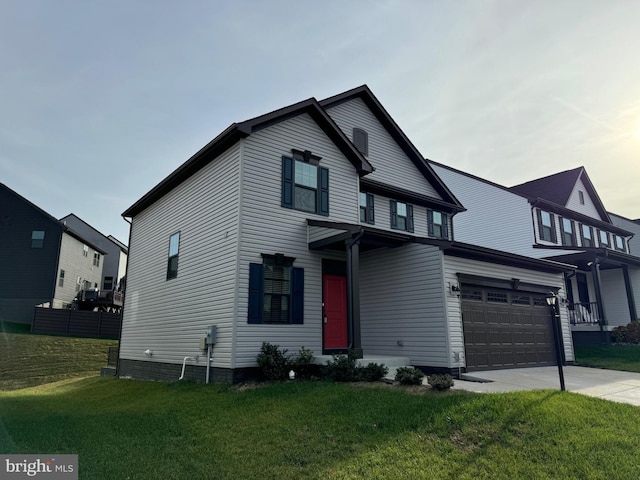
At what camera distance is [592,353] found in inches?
643

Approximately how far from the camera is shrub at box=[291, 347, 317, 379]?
10.1 meters

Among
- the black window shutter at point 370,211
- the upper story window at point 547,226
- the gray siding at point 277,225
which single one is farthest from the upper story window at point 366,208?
the upper story window at point 547,226

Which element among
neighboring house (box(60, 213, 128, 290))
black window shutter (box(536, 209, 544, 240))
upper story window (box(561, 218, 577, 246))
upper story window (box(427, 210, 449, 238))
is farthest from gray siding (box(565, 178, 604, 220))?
neighboring house (box(60, 213, 128, 290))

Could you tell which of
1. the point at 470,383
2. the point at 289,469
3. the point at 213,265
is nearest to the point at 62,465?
the point at 289,469

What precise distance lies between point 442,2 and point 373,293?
25.6ft

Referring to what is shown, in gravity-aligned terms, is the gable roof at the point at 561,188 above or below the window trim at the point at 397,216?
above

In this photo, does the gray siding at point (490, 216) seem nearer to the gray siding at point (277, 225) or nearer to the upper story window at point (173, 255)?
the gray siding at point (277, 225)

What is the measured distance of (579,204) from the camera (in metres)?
26.1

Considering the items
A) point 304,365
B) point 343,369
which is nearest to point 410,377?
point 343,369

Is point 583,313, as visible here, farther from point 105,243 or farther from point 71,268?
point 105,243

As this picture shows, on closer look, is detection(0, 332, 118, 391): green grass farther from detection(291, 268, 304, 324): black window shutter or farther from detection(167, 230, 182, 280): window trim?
detection(291, 268, 304, 324): black window shutter

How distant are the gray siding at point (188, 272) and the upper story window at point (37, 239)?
13907 millimetres

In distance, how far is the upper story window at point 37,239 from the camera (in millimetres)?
26750

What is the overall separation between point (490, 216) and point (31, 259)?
26.4 m
